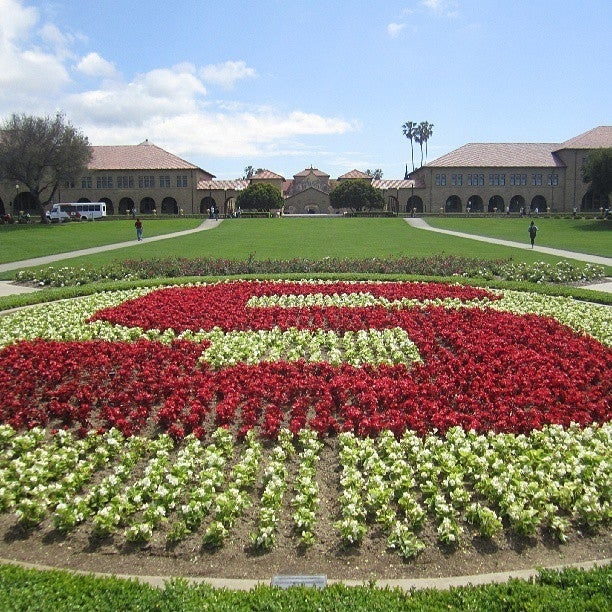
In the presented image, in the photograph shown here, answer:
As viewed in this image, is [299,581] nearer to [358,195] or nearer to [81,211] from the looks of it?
[81,211]

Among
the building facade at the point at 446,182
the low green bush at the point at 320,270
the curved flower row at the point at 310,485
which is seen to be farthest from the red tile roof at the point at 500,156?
the curved flower row at the point at 310,485

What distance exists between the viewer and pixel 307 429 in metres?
5.40

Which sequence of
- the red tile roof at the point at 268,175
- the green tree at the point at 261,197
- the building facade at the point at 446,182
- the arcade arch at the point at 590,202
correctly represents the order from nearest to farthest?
the green tree at the point at 261,197, the building facade at the point at 446,182, the arcade arch at the point at 590,202, the red tile roof at the point at 268,175

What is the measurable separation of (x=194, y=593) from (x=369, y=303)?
8.37 m

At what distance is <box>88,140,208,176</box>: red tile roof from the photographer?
69875 mm

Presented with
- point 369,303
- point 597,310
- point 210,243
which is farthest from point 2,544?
point 210,243

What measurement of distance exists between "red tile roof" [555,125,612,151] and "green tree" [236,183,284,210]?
3378cm

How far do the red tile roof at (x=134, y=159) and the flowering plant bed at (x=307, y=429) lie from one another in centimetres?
6401

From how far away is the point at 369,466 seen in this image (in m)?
4.70

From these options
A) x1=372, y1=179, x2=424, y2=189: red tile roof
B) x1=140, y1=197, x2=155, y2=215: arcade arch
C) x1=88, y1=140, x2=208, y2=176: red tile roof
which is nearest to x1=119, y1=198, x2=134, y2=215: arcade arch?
x1=140, y1=197, x2=155, y2=215: arcade arch

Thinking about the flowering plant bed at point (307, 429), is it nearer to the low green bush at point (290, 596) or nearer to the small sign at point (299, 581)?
the small sign at point (299, 581)

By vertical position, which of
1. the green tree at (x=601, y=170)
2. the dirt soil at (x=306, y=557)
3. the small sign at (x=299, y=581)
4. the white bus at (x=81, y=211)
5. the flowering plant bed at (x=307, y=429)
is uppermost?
the green tree at (x=601, y=170)

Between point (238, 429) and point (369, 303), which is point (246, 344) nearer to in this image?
point (238, 429)

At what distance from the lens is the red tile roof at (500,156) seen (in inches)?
2783
